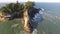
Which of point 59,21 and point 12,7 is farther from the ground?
point 12,7

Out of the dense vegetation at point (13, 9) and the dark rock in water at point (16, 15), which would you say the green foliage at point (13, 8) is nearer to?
the dense vegetation at point (13, 9)

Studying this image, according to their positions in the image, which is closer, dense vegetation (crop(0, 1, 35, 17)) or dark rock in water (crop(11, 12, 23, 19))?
dark rock in water (crop(11, 12, 23, 19))

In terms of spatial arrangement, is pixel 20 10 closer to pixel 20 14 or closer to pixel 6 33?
pixel 20 14

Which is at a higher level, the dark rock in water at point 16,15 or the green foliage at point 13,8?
the green foliage at point 13,8

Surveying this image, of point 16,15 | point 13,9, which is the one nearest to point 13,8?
point 13,9

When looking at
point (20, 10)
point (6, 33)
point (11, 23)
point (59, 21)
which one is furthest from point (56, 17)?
point (6, 33)

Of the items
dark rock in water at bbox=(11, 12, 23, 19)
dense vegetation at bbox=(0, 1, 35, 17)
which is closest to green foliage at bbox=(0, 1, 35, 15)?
dense vegetation at bbox=(0, 1, 35, 17)

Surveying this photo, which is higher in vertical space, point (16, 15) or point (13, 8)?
point (13, 8)

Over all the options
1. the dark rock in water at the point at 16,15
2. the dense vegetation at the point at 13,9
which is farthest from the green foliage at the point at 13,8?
the dark rock in water at the point at 16,15

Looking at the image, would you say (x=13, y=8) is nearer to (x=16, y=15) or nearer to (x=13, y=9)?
(x=13, y=9)

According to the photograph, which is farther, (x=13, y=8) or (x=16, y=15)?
(x=13, y=8)

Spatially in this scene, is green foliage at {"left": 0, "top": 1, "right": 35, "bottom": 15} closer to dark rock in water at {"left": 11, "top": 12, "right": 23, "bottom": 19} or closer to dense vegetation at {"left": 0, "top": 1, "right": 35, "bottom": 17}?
dense vegetation at {"left": 0, "top": 1, "right": 35, "bottom": 17}
